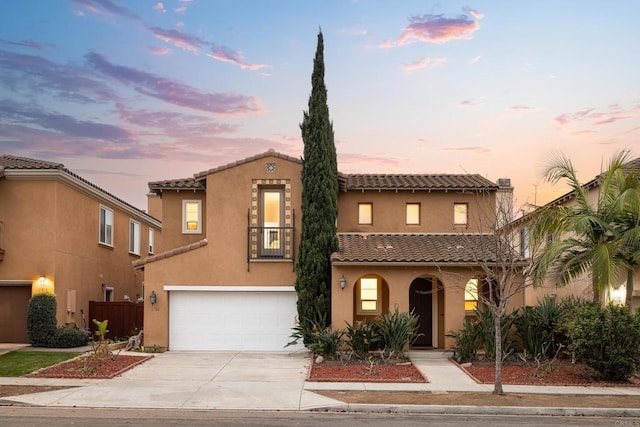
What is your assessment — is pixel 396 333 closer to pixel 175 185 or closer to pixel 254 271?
pixel 254 271

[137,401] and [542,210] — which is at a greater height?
[542,210]

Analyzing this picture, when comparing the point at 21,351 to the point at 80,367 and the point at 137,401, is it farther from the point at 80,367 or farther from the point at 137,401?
the point at 137,401

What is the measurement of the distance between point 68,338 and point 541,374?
15480mm

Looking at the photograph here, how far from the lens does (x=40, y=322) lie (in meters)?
21.6

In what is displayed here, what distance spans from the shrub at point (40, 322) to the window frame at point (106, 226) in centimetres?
544

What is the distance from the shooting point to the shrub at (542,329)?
1859cm

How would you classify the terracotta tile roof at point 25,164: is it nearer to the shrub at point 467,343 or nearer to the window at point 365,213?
the window at point 365,213

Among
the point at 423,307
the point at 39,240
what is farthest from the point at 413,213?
the point at 39,240

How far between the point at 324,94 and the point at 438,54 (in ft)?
13.7

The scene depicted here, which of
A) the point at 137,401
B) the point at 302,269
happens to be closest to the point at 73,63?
the point at 302,269

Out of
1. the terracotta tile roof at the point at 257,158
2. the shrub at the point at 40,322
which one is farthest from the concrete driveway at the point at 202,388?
the terracotta tile roof at the point at 257,158

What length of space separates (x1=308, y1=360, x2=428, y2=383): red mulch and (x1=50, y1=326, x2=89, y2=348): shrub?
9156 millimetres

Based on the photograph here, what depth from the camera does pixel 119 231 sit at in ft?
96.5

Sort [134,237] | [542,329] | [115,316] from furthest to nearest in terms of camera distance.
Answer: [134,237] < [115,316] < [542,329]
